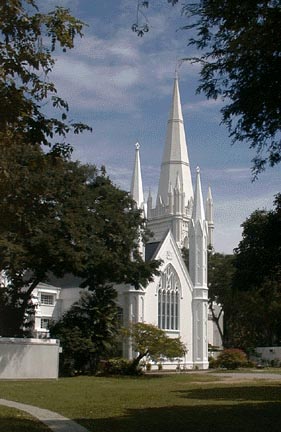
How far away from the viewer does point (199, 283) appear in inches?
2319

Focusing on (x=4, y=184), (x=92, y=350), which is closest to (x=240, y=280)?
(x=92, y=350)

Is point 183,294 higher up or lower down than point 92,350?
higher up

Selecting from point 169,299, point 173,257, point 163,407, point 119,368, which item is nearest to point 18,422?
point 163,407

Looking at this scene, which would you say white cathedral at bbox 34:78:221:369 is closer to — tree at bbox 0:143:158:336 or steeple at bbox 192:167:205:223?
steeple at bbox 192:167:205:223

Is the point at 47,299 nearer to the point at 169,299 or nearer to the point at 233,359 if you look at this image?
the point at 169,299

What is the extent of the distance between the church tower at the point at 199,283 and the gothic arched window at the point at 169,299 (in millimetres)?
2089

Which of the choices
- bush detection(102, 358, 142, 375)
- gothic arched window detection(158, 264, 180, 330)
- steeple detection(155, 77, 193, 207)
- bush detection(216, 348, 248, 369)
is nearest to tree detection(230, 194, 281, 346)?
bush detection(102, 358, 142, 375)

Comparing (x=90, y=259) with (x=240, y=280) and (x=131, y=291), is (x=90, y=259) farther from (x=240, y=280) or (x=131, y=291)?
(x=131, y=291)

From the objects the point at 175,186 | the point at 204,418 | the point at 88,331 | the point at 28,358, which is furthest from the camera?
the point at 175,186

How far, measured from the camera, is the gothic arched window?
182 ft

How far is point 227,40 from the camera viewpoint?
1202 centimetres

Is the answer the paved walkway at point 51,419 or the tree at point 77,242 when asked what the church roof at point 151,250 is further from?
the paved walkway at point 51,419

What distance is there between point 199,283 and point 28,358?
2897 centimetres

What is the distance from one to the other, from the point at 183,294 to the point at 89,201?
79.1ft
